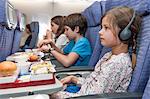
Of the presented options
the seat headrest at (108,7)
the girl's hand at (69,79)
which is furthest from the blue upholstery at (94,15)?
the girl's hand at (69,79)

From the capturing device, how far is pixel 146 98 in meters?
0.73

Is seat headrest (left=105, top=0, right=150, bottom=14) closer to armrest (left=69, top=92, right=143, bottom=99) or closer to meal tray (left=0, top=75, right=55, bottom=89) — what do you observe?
armrest (left=69, top=92, right=143, bottom=99)

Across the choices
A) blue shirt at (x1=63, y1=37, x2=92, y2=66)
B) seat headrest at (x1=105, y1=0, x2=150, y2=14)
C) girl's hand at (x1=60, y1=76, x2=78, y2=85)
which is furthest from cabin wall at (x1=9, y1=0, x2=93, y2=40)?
seat headrest at (x1=105, y1=0, x2=150, y2=14)

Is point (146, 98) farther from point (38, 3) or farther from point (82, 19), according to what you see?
point (38, 3)

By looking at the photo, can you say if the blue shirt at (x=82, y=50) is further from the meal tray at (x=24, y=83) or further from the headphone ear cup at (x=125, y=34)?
the meal tray at (x=24, y=83)

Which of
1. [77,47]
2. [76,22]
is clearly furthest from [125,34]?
[76,22]

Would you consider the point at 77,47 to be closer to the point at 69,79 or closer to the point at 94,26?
the point at 94,26

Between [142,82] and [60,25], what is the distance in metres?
2.54

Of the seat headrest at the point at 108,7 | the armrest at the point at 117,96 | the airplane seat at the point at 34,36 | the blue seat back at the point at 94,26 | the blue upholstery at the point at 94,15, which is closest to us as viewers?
the armrest at the point at 117,96

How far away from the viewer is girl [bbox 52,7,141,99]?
40.9 inches

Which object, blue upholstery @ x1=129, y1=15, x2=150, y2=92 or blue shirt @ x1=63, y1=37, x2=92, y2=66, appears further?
blue shirt @ x1=63, y1=37, x2=92, y2=66

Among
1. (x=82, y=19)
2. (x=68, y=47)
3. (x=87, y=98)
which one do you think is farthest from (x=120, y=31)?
(x=68, y=47)

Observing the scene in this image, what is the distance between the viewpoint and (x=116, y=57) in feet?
3.57

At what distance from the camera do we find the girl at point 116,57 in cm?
104
